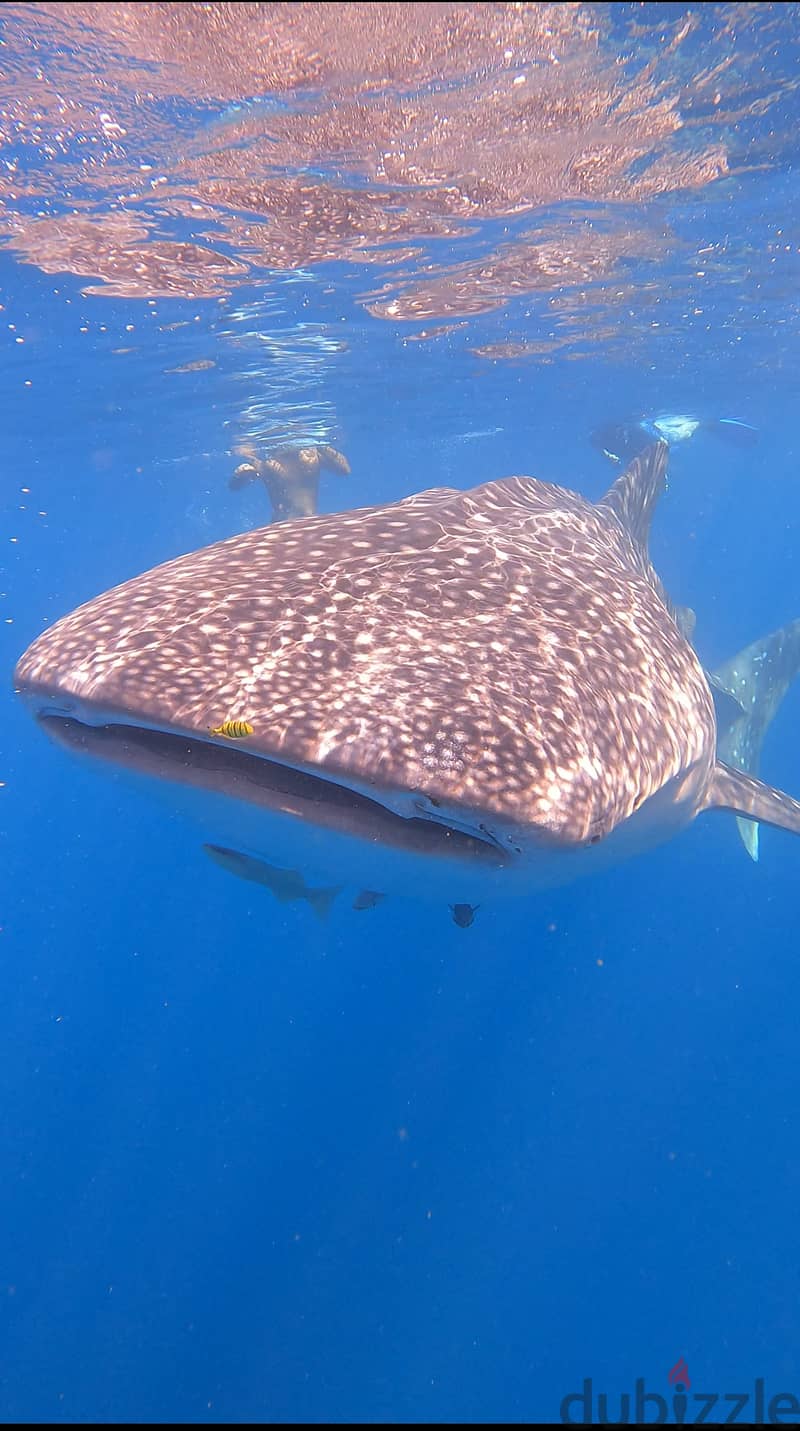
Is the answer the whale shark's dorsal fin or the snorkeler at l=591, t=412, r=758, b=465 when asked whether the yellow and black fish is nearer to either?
the whale shark's dorsal fin

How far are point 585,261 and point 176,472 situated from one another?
27743 millimetres

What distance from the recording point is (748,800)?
6.37 m

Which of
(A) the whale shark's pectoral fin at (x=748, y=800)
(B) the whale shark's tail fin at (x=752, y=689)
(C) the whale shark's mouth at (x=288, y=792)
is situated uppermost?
(C) the whale shark's mouth at (x=288, y=792)

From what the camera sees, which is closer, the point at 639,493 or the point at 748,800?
the point at 748,800

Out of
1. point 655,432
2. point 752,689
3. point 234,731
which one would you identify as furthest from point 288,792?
point 655,432

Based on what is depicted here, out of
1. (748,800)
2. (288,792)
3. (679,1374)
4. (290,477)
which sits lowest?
(679,1374)

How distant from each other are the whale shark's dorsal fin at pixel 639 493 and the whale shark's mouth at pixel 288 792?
653cm

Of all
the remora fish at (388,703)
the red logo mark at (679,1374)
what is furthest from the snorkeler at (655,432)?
the remora fish at (388,703)

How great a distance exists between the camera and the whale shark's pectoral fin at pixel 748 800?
6.14 meters

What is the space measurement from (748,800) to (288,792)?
4.84 metres

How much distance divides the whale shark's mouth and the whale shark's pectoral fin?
365cm

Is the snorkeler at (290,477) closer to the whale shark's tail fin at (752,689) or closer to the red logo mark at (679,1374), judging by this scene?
the whale shark's tail fin at (752,689)

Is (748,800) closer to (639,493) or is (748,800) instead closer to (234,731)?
(639,493)

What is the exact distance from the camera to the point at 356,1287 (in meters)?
13.1
